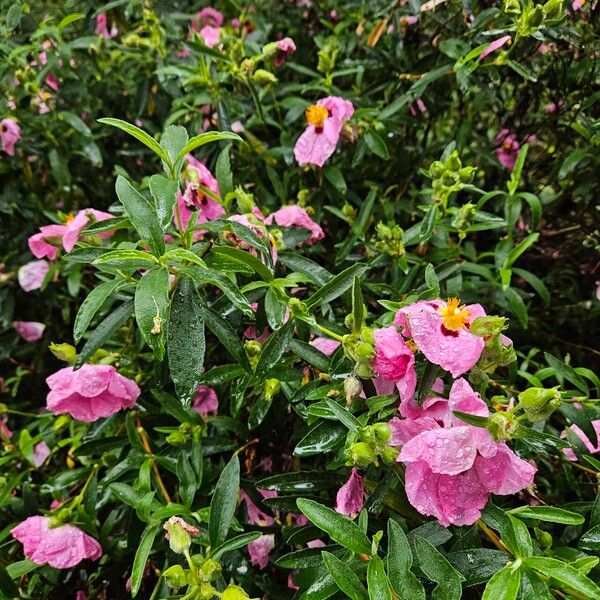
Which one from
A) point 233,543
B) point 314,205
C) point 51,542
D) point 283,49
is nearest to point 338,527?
point 233,543

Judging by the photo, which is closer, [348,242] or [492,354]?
[492,354]

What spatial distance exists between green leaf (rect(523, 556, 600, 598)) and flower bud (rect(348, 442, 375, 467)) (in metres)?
0.20

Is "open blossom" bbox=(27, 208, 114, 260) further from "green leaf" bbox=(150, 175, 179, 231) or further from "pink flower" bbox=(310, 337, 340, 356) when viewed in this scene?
"pink flower" bbox=(310, 337, 340, 356)

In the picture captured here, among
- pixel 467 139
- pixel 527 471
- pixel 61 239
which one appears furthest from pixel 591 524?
pixel 61 239

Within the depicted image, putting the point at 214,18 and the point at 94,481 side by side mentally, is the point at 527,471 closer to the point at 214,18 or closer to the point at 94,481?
the point at 94,481

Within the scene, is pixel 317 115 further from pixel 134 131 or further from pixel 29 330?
pixel 29 330

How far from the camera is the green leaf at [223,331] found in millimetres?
815

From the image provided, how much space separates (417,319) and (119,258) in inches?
14.1

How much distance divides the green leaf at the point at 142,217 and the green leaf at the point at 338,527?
347 mm

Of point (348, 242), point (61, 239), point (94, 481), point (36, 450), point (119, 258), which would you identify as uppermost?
point (119, 258)

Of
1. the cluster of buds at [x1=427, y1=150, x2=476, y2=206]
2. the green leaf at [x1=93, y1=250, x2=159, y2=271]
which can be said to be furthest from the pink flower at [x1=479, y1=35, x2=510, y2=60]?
the green leaf at [x1=93, y1=250, x2=159, y2=271]

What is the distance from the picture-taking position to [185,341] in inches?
29.2

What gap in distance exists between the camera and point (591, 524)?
775 millimetres

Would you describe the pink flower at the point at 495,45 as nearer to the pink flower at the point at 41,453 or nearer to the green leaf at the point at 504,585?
the green leaf at the point at 504,585
